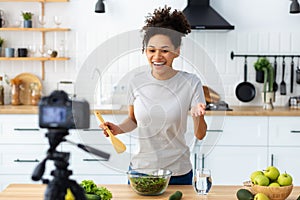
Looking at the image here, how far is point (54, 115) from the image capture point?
→ 1.03m

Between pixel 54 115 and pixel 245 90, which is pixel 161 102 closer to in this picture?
pixel 54 115

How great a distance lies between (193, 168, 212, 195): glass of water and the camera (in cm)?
224

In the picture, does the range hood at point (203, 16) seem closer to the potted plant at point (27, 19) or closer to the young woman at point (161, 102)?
the potted plant at point (27, 19)

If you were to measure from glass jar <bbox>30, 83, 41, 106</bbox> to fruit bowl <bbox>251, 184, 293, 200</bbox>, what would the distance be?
2908mm

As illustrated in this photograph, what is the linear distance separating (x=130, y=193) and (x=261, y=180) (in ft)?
1.72

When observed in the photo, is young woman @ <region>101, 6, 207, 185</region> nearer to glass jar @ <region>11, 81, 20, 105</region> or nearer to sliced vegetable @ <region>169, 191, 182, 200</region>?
sliced vegetable @ <region>169, 191, 182, 200</region>

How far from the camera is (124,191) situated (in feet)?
7.65

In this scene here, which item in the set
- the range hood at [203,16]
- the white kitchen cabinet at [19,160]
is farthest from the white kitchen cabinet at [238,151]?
the white kitchen cabinet at [19,160]

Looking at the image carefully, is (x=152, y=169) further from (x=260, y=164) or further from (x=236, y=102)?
(x=236, y=102)

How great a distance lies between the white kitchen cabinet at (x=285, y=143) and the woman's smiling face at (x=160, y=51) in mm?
2229

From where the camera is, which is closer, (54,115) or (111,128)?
(54,115)

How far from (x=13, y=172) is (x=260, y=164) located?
184cm

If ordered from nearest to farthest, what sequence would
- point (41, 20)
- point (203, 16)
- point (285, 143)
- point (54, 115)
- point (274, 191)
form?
1. point (54, 115)
2. point (274, 191)
3. point (285, 143)
4. point (203, 16)
5. point (41, 20)

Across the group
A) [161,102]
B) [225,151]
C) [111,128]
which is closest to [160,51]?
[161,102]
